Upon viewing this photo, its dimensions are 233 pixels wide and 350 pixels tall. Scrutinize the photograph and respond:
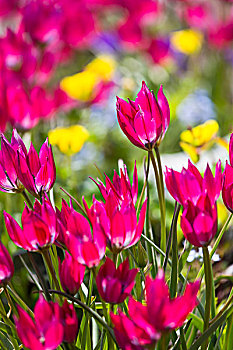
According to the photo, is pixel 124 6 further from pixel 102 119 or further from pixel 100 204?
pixel 100 204

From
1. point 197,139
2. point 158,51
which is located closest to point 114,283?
point 197,139

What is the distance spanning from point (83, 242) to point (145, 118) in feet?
0.40

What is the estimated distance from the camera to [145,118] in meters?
0.45

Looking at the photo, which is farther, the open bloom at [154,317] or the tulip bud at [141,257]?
the tulip bud at [141,257]

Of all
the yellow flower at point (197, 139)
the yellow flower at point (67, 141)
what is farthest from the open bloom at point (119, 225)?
the yellow flower at point (67, 141)

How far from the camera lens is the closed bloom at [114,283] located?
0.38 metres

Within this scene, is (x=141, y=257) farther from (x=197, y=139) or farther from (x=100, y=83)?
(x=100, y=83)

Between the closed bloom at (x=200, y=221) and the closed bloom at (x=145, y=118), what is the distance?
84 mm

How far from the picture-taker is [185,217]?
1.27 ft

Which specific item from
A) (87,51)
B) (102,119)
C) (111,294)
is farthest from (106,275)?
(87,51)

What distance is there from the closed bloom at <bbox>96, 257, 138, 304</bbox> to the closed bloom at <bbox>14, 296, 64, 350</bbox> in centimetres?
4

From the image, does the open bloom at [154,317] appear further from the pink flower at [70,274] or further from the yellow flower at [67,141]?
the yellow flower at [67,141]

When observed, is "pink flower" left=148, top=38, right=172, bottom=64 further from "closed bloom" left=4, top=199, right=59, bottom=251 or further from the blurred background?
"closed bloom" left=4, top=199, right=59, bottom=251

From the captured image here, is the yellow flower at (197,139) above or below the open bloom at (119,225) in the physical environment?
above
